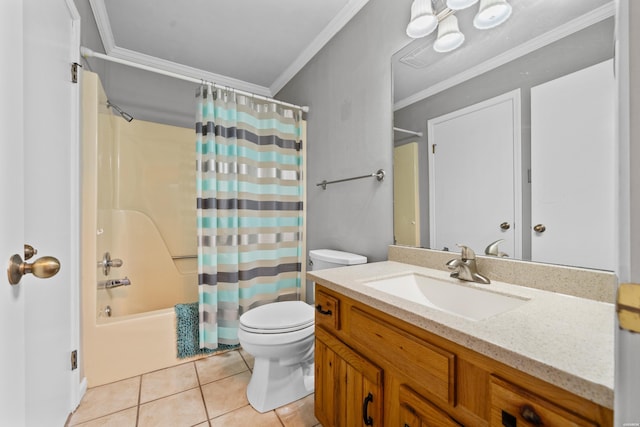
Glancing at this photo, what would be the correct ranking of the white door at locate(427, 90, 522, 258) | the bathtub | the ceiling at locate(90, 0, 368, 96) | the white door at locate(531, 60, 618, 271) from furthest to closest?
the ceiling at locate(90, 0, 368, 96) < the bathtub < the white door at locate(427, 90, 522, 258) < the white door at locate(531, 60, 618, 271)

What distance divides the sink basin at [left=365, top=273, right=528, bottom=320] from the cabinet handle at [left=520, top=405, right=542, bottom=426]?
40 centimetres

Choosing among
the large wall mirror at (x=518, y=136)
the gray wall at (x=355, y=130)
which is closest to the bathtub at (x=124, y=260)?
the gray wall at (x=355, y=130)

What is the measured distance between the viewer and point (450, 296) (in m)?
1.05

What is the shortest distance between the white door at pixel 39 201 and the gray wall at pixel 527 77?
142 centimetres

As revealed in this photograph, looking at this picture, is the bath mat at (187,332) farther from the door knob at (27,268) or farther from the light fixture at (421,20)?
the light fixture at (421,20)

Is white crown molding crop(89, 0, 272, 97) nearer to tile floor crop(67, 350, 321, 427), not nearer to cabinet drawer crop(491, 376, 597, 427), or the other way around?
tile floor crop(67, 350, 321, 427)

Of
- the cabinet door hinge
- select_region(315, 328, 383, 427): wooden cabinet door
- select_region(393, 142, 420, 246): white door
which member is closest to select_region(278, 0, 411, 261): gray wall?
select_region(393, 142, 420, 246): white door

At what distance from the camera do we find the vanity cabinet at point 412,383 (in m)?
0.50

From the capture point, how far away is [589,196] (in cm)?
Answer: 84

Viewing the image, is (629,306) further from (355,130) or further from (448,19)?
(355,130)

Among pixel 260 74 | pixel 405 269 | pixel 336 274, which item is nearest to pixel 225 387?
pixel 336 274

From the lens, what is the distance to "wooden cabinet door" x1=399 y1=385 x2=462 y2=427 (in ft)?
2.17

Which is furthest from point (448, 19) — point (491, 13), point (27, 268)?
point (27, 268)

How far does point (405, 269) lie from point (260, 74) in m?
2.33
